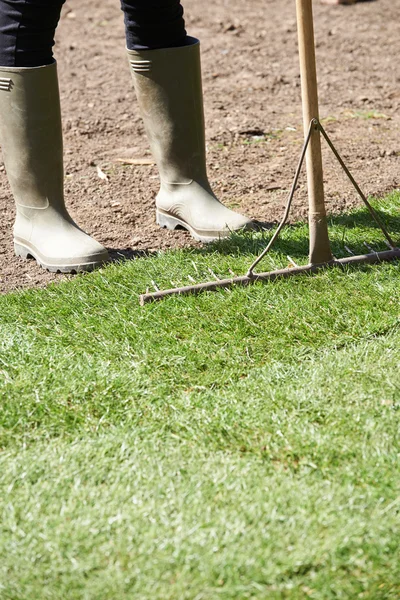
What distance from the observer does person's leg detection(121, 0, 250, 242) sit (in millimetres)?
3279

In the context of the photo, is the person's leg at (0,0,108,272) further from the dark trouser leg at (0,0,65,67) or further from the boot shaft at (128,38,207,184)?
the boot shaft at (128,38,207,184)

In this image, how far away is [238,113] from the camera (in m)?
5.02

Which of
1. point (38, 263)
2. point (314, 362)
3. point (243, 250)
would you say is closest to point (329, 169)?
point (243, 250)

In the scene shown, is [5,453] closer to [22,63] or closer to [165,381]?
[165,381]

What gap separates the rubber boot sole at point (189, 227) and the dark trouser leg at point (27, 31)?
840mm

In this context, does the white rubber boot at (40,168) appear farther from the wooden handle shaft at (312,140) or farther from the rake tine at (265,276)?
the wooden handle shaft at (312,140)

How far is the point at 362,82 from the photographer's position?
5.54 m

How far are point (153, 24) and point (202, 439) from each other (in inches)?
71.9

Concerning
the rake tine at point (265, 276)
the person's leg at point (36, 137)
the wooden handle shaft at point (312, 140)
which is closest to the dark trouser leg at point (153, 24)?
the person's leg at point (36, 137)

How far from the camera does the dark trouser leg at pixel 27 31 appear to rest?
293 cm

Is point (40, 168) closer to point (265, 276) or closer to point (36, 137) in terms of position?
point (36, 137)

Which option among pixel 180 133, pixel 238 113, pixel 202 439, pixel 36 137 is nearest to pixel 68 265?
pixel 36 137

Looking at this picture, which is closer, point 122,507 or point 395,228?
point 122,507

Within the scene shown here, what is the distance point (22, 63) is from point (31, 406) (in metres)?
1.39
